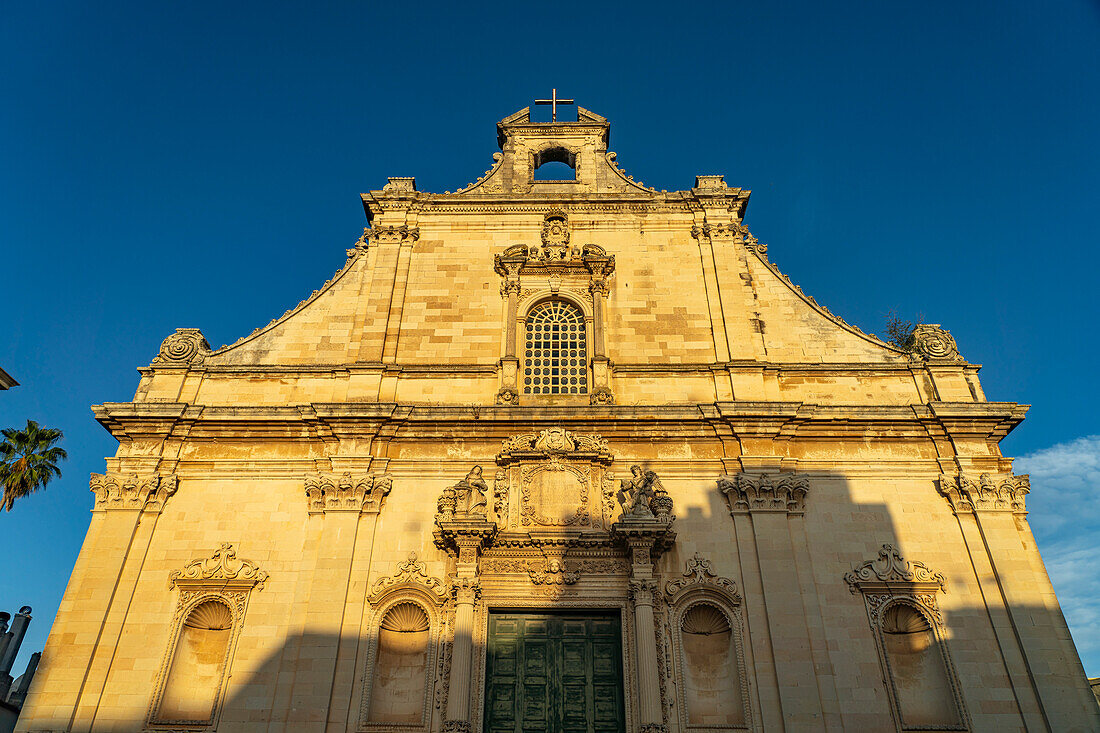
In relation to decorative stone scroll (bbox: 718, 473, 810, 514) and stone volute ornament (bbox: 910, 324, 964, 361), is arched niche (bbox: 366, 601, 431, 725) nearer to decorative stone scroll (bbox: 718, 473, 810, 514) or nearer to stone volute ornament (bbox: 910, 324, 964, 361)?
decorative stone scroll (bbox: 718, 473, 810, 514)

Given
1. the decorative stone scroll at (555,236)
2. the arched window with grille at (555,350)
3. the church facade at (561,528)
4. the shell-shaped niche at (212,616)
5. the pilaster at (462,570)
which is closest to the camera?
the pilaster at (462,570)

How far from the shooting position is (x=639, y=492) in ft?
49.4

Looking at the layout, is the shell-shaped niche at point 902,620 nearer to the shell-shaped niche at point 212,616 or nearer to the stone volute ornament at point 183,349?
the shell-shaped niche at point 212,616

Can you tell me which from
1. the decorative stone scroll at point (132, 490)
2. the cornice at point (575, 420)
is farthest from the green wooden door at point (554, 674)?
the decorative stone scroll at point (132, 490)

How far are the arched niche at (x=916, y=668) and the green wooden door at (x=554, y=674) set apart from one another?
514 cm

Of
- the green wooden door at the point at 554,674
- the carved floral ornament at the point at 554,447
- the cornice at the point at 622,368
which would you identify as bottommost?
the green wooden door at the point at 554,674

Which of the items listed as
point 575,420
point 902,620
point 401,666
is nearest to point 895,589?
point 902,620

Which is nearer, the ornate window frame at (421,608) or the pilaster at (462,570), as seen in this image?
the pilaster at (462,570)

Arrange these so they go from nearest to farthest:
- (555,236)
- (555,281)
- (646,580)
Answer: (646,580)
(555,281)
(555,236)

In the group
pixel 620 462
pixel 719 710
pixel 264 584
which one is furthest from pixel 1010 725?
pixel 264 584

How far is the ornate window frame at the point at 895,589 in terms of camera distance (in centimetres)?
1403

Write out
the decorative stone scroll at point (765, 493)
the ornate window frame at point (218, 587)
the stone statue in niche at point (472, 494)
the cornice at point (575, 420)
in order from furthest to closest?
the cornice at point (575, 420) → the decorative stone scroll at point (765, 493) → the stone statue in niche at point (472, 494) → the ornate window frame at point (218, 587)

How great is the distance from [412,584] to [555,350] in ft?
21.5

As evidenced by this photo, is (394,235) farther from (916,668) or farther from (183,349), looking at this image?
(916,668)
